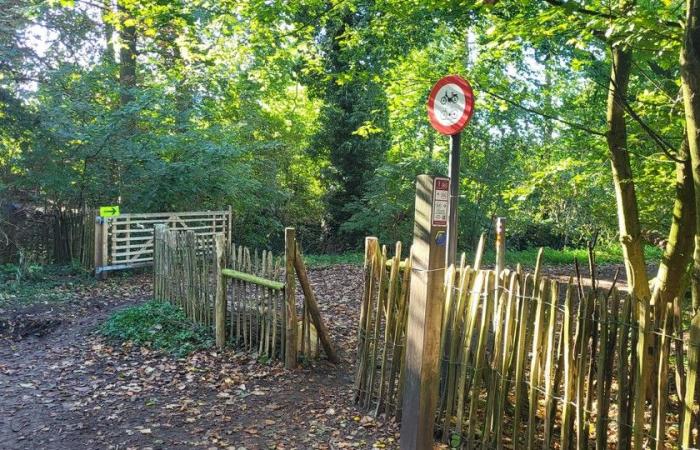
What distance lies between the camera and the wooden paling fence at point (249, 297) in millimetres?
5879

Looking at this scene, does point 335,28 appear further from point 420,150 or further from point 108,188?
point 108,188

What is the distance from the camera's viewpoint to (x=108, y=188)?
1315cm

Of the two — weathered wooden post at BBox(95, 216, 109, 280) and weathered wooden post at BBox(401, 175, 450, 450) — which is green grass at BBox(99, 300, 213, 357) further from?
weathered wooden post at BBox(95, 216, 109, 280)

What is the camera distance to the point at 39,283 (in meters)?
10.5

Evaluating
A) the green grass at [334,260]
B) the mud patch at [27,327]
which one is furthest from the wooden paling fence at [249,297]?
the green grass at [334,260]

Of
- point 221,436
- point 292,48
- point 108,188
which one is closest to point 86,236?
point 108,188

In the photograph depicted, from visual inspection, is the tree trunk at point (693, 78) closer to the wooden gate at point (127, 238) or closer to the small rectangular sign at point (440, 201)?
the small rectangular sign at point (440, 201)

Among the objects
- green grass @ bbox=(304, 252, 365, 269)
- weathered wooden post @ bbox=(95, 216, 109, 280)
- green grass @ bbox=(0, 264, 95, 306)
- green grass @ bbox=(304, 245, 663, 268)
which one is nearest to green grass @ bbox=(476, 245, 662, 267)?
green grass @ bbox=(304, 245, 663, 268)

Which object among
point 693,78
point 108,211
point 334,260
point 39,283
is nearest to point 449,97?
point 693,78

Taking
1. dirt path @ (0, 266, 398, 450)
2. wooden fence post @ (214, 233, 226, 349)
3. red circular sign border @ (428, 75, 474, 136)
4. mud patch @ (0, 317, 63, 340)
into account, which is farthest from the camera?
mud patch @ (0, 317, 63, 340)

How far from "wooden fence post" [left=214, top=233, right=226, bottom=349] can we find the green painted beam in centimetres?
11

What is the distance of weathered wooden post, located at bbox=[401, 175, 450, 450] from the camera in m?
3.58

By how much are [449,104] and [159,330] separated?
17.0ft

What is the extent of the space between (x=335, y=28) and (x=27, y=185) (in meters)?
8.58
